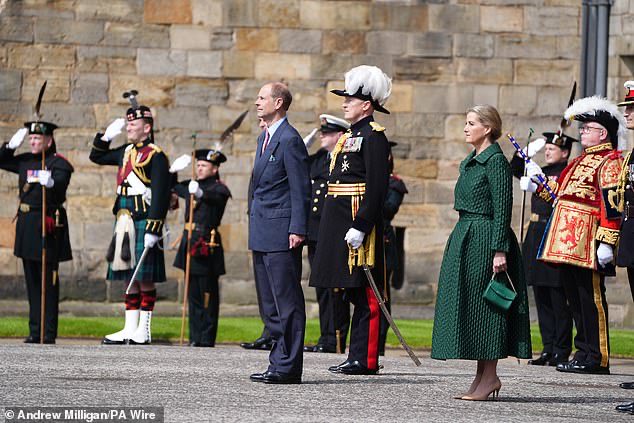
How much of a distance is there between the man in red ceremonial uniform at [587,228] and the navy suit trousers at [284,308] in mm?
2711

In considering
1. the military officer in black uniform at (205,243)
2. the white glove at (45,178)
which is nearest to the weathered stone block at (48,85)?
the military officer in black uniform at (205,243)

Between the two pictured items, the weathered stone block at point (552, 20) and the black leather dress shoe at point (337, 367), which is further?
the weathered stone block at point (552, 20)

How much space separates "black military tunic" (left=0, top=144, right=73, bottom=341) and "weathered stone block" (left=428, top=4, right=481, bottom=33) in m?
5.24

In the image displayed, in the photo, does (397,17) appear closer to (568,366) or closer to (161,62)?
(161,62)

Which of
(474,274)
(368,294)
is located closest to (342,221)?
(368,294)

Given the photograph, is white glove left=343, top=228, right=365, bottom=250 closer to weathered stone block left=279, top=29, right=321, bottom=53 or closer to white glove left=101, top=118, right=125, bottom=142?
white glove left=101, top=118, right=125, bottom=142

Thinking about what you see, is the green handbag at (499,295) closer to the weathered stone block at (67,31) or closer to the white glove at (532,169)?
the white glove at (532,169)

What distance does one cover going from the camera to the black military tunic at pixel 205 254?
13.3 m

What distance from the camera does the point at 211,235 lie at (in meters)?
13.6

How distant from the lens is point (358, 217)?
30.7 ft

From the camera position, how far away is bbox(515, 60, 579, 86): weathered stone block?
55.8ft

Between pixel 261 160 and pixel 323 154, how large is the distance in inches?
165

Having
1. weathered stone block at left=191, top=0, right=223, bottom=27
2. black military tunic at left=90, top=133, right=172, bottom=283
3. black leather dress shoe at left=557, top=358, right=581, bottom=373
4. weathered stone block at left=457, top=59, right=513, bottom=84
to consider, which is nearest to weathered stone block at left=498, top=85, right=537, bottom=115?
weathered stone block at left=457, top=59, right=513, bottom=84

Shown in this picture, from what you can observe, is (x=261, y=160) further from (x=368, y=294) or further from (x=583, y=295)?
(x=583, y=295)
